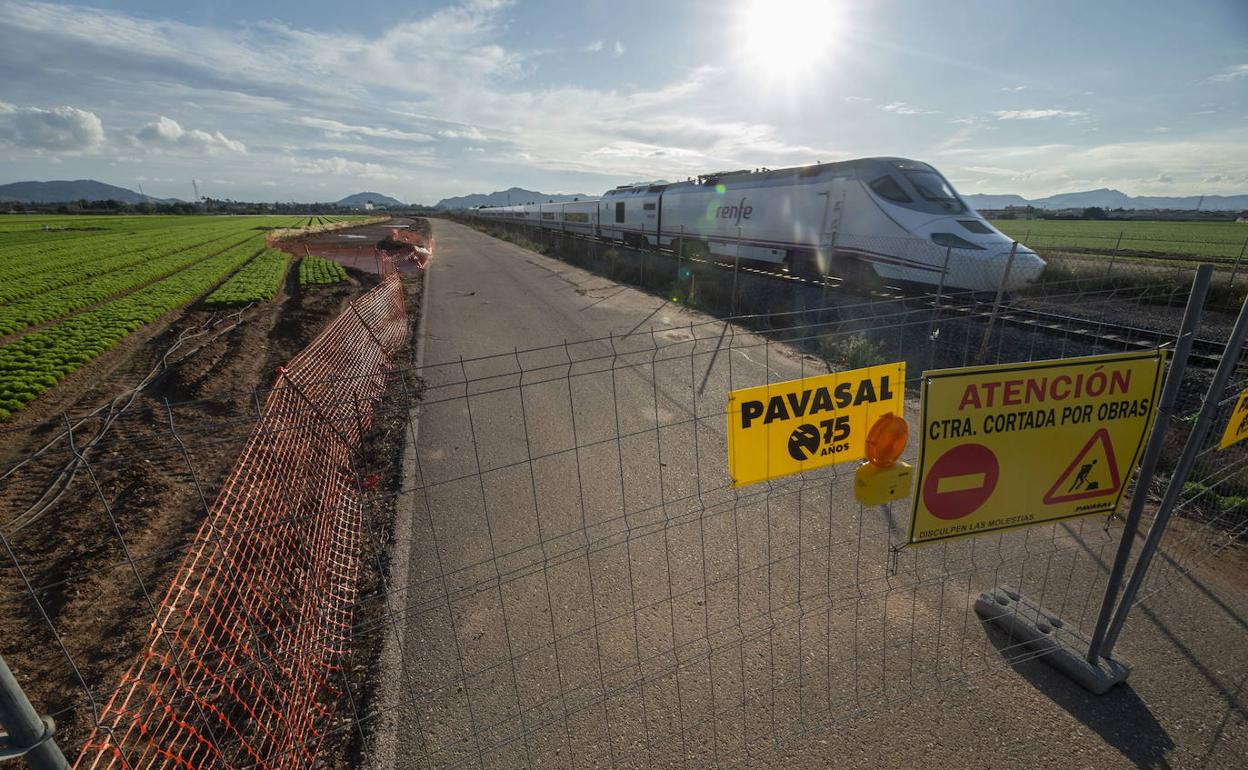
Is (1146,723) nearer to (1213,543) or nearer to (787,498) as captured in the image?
(1213,543)

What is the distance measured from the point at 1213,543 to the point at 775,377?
5.11 metres

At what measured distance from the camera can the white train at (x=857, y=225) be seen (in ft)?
35.9

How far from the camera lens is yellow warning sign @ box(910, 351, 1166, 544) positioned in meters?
2.47

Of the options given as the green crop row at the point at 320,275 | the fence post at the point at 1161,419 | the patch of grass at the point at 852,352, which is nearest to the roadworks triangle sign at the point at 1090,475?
the fence post at the point at 1161,419

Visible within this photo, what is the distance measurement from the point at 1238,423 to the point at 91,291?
26.3m

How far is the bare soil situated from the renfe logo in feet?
42.9

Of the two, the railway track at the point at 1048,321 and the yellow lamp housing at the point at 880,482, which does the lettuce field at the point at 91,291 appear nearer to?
the yellow lamp housing at the point at 880,482

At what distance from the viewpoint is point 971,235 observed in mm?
11195

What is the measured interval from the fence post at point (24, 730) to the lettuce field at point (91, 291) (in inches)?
391

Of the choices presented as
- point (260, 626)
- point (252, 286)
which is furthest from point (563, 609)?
point (252, 286)

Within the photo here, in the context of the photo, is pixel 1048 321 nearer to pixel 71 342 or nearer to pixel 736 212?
pixel 736 212

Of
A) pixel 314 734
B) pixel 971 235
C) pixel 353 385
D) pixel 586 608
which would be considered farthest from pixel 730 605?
pixel 971 235

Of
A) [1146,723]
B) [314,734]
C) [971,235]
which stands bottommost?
[314,734]

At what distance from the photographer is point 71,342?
37.5 ft
